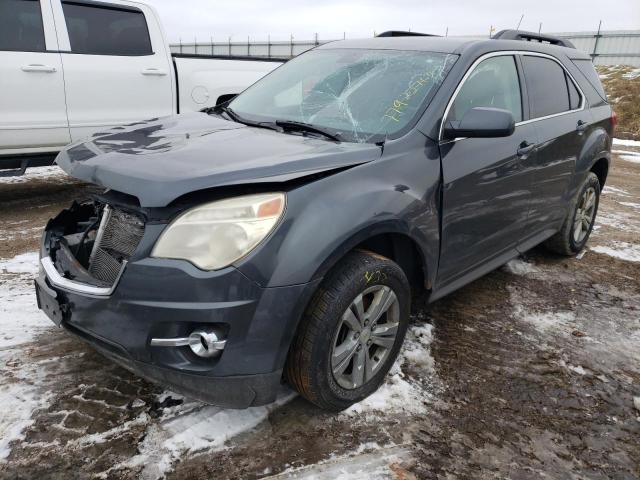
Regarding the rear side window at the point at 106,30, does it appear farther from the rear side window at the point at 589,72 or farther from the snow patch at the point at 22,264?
the rear side window at the point at 589,72

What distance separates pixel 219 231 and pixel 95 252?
78 centimetres

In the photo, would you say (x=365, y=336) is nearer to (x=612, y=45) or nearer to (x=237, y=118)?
(x=237, y=118)

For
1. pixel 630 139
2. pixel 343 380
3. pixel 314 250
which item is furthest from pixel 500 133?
pixel 630 139

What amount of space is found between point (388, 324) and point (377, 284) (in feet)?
0.93

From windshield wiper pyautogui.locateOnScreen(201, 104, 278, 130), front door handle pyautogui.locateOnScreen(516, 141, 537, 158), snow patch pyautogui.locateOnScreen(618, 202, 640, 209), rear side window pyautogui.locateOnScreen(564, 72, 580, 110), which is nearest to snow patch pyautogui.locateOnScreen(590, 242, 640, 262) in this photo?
rear side window pyautogui.locateOnScreen(564, 72, 580, 110)

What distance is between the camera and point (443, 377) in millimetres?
2895

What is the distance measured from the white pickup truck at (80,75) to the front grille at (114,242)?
3.34 m

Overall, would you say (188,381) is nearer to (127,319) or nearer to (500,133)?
(127,319)

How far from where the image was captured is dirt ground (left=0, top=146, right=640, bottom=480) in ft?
7.18

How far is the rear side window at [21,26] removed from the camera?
4.98m

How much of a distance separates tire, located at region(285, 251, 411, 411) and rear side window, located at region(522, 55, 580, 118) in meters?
1.96

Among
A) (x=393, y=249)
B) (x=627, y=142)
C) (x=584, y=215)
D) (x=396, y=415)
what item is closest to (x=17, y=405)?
(x=396, y=415)

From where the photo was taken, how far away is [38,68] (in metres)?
5.13

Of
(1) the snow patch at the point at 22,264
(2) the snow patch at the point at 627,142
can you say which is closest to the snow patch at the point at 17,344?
(1) the snow patch at the point at 22,264
